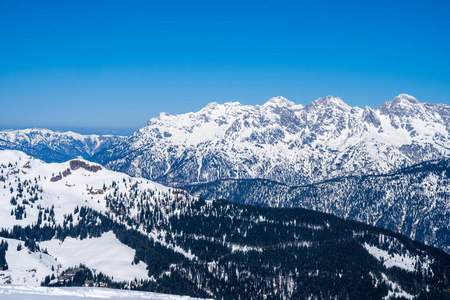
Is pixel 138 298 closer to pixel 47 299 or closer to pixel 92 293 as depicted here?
pixel 92 293

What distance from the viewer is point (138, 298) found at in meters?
104

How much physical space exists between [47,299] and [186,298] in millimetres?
43754

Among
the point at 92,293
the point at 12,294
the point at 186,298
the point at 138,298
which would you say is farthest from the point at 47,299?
the point at 186,298

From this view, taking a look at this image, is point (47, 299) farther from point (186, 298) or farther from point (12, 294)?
point (186, 298)

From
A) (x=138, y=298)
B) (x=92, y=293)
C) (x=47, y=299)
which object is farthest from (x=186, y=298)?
(x=47, y=299)

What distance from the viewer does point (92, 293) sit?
100562 millimetres

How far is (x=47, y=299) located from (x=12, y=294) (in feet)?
28.4

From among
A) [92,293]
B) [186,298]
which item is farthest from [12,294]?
[186,298]

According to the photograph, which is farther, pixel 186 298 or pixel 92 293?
pixel 186 298

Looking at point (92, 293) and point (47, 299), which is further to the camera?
point (92, 293)

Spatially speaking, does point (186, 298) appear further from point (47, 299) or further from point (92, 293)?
point (47, 299)

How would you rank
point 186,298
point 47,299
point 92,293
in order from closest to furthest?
point 47,299
point 92,293
point 186,298

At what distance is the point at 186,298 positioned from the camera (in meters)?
118

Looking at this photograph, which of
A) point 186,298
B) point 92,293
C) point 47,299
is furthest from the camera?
point 186,298
